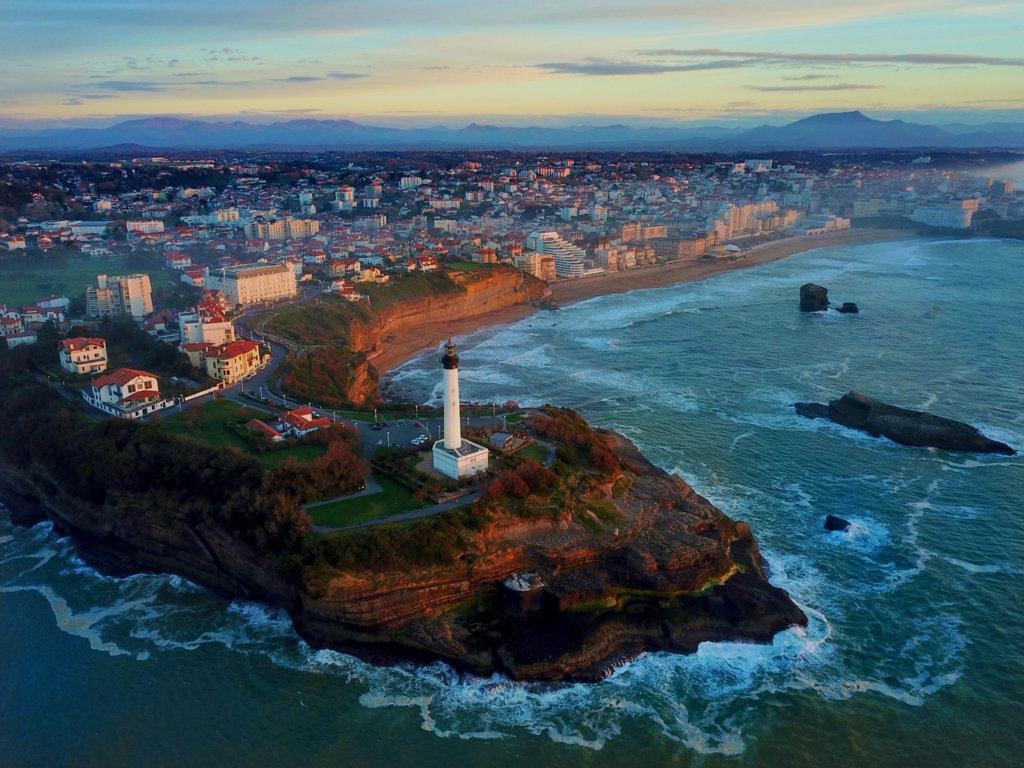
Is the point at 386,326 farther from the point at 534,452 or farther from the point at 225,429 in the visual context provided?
the point at 534,452

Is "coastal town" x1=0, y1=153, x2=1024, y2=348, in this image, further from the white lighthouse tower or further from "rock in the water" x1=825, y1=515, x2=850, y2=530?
"rock in the water" x1=825, y1=515, x2=850, y2=530

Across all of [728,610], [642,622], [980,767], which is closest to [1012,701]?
[980,767]

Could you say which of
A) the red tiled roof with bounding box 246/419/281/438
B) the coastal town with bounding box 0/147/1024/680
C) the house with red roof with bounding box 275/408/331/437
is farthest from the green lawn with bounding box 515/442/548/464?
the red tiled roof with bounding box 246/419/281/438

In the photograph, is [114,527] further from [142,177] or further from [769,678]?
[142,177]

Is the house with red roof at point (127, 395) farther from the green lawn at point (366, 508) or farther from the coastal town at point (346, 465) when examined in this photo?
the green lawn at point (366, 508)

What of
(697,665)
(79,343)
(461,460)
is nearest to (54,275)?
(79,343)
